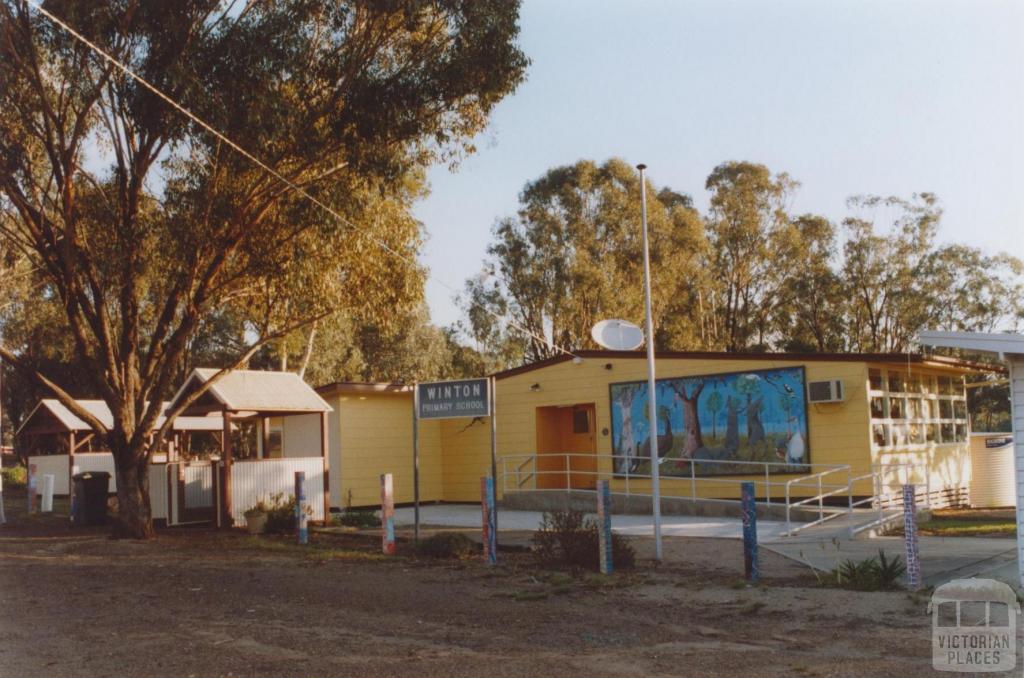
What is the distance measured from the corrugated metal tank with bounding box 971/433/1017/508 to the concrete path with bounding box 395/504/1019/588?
7.18 metres

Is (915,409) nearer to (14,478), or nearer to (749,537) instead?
(749,537)

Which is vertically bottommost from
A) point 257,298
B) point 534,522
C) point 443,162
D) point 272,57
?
point 534,522

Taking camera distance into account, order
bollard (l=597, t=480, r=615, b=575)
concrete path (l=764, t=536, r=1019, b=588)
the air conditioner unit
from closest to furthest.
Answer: concrete path (l=764, t=536, r=1019, b=588), bollard (l=597, t=480, r=615, b=575), the air conditioner unit

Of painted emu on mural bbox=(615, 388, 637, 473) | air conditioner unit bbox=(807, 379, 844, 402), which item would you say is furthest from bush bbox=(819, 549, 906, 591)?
painted emu on mural bbox=(615, 388, 637, 473)

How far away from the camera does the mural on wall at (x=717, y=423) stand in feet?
61.6

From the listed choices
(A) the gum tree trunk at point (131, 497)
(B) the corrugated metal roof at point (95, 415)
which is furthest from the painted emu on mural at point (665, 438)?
(B) the corrugated metal roof at point (95, 415)

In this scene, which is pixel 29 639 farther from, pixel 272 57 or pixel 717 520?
pixel 717 520

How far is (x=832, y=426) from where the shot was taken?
18281 millimetres

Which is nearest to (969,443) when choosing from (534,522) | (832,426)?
(832,426)

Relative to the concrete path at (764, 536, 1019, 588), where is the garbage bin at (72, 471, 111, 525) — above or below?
above

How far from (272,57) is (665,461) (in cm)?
1116

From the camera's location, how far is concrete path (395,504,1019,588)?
36.2 ft

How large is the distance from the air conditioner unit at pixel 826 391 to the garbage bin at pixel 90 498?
46.5 ft

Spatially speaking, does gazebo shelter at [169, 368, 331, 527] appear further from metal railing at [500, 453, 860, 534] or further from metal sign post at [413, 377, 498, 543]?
metal sign post at [413, 377, 498, 543]
